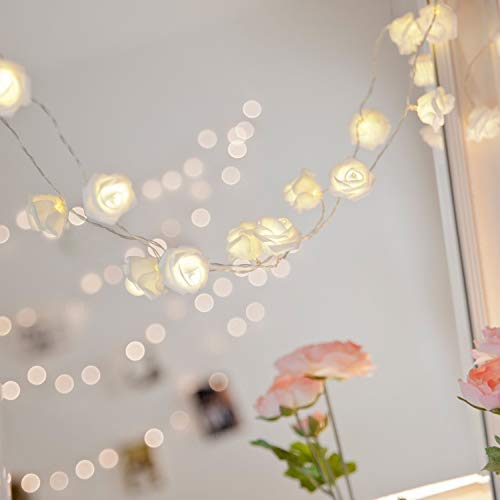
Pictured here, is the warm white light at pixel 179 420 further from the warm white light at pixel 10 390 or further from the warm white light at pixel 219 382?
the warm white light at pixel 10 390

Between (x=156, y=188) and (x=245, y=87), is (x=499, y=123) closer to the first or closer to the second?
(x=245, y=87)

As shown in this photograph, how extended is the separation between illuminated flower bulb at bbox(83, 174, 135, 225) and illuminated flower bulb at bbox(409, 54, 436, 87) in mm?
608

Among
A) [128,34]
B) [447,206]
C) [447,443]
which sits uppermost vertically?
[128,34]

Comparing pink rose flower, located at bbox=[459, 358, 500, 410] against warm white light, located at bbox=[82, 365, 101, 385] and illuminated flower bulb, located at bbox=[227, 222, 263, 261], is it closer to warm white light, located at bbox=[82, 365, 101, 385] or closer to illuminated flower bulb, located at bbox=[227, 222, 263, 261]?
illuminated flower bulb, located at bbox=[227, 222, 263, 261]

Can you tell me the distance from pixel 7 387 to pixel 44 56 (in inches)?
21.3

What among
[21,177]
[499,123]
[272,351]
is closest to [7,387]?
[21,177]

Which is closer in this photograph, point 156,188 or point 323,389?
point 323,389

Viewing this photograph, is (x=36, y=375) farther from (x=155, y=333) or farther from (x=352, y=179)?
(x=352, y=179)

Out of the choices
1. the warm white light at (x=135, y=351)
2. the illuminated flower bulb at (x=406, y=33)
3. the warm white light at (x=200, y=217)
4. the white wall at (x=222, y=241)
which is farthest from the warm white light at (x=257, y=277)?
the illuminated flower bulb at (x=406, y=33)

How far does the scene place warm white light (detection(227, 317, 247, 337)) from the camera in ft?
4.10

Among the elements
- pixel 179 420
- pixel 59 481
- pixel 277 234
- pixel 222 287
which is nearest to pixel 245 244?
pixel 277 234

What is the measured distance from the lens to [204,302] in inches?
49.3

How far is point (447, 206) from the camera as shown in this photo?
4.20ft

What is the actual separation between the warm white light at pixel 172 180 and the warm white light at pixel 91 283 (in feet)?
0.66
